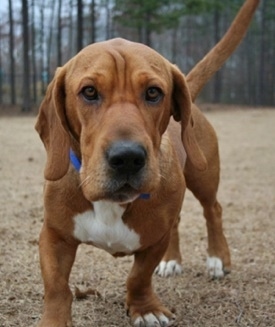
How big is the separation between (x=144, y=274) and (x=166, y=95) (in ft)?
3.52

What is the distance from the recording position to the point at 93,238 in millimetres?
3533

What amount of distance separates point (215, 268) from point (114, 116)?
233cm

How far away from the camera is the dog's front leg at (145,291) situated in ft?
12.3

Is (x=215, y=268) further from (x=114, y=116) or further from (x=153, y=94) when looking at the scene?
(x=114, y=116)

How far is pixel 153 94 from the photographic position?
3.25 metres

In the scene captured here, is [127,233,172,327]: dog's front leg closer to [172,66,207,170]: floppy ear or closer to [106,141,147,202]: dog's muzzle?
[172,66,207,170]: floppy ear

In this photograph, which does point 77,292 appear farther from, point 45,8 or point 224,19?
point 224,19

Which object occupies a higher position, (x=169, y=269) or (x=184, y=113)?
(x=184, y=113)

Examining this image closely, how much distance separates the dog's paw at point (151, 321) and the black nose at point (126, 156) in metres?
1.23

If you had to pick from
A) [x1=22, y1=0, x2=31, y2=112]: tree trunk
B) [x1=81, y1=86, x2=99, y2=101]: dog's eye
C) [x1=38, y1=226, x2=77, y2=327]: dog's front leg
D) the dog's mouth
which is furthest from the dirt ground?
[x1=22, y1=0, x2=31, y2=112]: tree trunk

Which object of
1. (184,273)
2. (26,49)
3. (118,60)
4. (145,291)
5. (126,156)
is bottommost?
(26,49)

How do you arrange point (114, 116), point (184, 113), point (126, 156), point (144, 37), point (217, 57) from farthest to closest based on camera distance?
1. point (144, 37)
2. point (217, 57)
3. point (184, 113)
4. point (114, 116)
5. point (126, 156)

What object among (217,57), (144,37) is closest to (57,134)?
(217,57)

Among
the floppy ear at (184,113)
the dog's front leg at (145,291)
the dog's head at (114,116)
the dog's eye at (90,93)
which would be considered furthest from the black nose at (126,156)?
the dog's front leg at (145,291)
